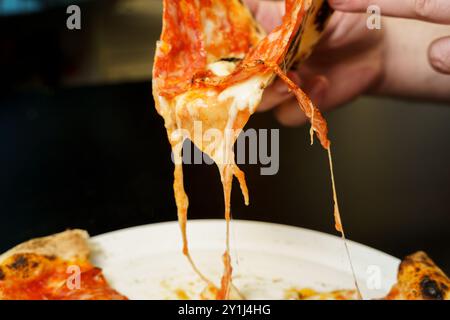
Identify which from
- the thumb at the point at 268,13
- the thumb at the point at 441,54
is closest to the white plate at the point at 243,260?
the thumb at the point at 441,54

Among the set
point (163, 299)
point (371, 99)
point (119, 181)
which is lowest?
point (163, 299)

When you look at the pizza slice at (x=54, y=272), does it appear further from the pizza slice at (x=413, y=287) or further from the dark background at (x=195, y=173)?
the pizza slice at (x=413, y=287)

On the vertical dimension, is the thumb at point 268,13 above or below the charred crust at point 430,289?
above

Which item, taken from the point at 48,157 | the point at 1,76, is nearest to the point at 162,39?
the point at 48,157

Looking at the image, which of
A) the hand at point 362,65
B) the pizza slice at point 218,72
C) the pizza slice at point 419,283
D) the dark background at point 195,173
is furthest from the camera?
the hand at point 362,65

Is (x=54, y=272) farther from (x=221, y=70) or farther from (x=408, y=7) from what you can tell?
(x=408, y=7)

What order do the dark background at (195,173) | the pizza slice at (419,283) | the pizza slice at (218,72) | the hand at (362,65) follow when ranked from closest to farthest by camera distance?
the pizza slice at (218,72) < the pizza slice at (419,283) < the dark background at (195,173) < the hand at (362,65)

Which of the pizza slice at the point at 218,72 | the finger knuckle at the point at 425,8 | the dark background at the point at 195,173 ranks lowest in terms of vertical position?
the dark background at the point at 195,173

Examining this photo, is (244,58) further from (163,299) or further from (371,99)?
(371,99)
